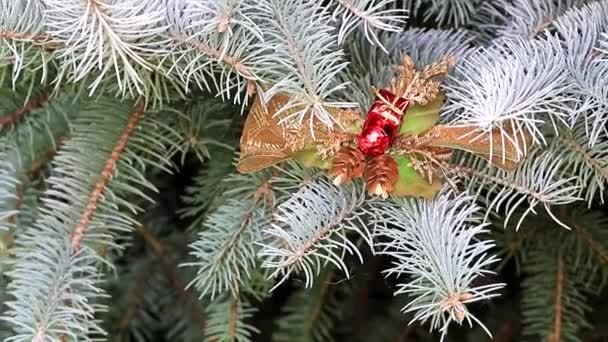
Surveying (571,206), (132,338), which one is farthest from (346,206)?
(132,338)

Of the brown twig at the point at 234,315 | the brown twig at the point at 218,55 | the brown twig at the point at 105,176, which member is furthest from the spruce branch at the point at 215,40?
the brown twig at the point at 234,315

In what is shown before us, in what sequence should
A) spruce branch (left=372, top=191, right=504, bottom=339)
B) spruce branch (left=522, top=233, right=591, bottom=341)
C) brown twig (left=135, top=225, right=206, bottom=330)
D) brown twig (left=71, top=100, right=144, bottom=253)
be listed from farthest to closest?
brown twig (left=135, top=225, right=206, bottom=330)
spruce branch (left=522, top=233, right=591, bottom=341)
brown twig (left=71, top=100, right=144, bottom=253)
spruce branch (left=372, top=191, right=504, bottom=339)

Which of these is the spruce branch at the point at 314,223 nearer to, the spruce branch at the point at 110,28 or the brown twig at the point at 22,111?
the spruce branch at the point at 110,28

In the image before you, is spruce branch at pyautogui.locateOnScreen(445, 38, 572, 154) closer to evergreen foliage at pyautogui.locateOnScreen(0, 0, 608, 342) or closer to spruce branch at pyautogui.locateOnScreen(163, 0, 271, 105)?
evergreen foliage at pyautogui.locateOnScreen(0, 0, 608, 342)

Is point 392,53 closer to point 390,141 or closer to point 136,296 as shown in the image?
point 390,141

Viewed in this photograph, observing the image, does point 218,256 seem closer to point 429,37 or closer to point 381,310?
point 429,37

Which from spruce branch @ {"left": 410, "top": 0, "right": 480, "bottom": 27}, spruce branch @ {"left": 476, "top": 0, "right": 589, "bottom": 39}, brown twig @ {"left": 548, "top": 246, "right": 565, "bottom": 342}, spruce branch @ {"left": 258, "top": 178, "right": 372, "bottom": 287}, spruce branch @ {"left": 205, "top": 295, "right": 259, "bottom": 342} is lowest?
spruce branch @ {"left": 205, "top": 295, "right": 259, "bottom": 342}

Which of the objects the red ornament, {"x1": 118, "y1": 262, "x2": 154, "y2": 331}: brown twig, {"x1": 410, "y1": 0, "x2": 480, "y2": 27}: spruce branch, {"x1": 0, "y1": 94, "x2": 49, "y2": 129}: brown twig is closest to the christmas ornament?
the red ornament
